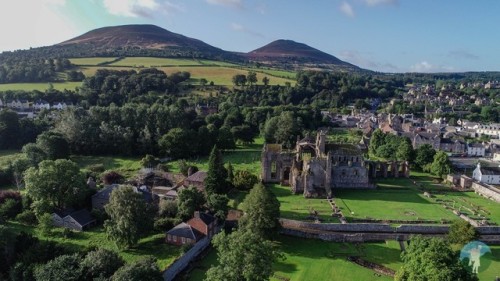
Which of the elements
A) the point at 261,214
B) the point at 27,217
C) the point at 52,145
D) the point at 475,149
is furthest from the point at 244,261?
the point at 475,149

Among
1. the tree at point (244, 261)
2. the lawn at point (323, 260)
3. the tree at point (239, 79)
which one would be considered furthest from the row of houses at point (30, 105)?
the tree at point (244, 261)

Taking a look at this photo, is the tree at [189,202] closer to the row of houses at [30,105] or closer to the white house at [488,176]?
the white house at [488,176]

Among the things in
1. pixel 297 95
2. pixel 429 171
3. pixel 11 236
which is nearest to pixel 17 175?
pixel 11 236

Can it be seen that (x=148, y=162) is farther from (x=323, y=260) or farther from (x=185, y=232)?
(x=323, y=260)

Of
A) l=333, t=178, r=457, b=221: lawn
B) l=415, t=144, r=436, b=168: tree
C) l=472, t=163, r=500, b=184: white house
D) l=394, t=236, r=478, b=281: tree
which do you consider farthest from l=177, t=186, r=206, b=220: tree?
l=472, t=163, r=500, b=184: white house

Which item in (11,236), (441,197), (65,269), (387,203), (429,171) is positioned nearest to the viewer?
(65,269)

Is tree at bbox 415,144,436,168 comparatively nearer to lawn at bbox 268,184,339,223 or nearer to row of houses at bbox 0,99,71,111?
lawn at bbox 268,184,339,223

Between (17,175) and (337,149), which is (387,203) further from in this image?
(17,175)
